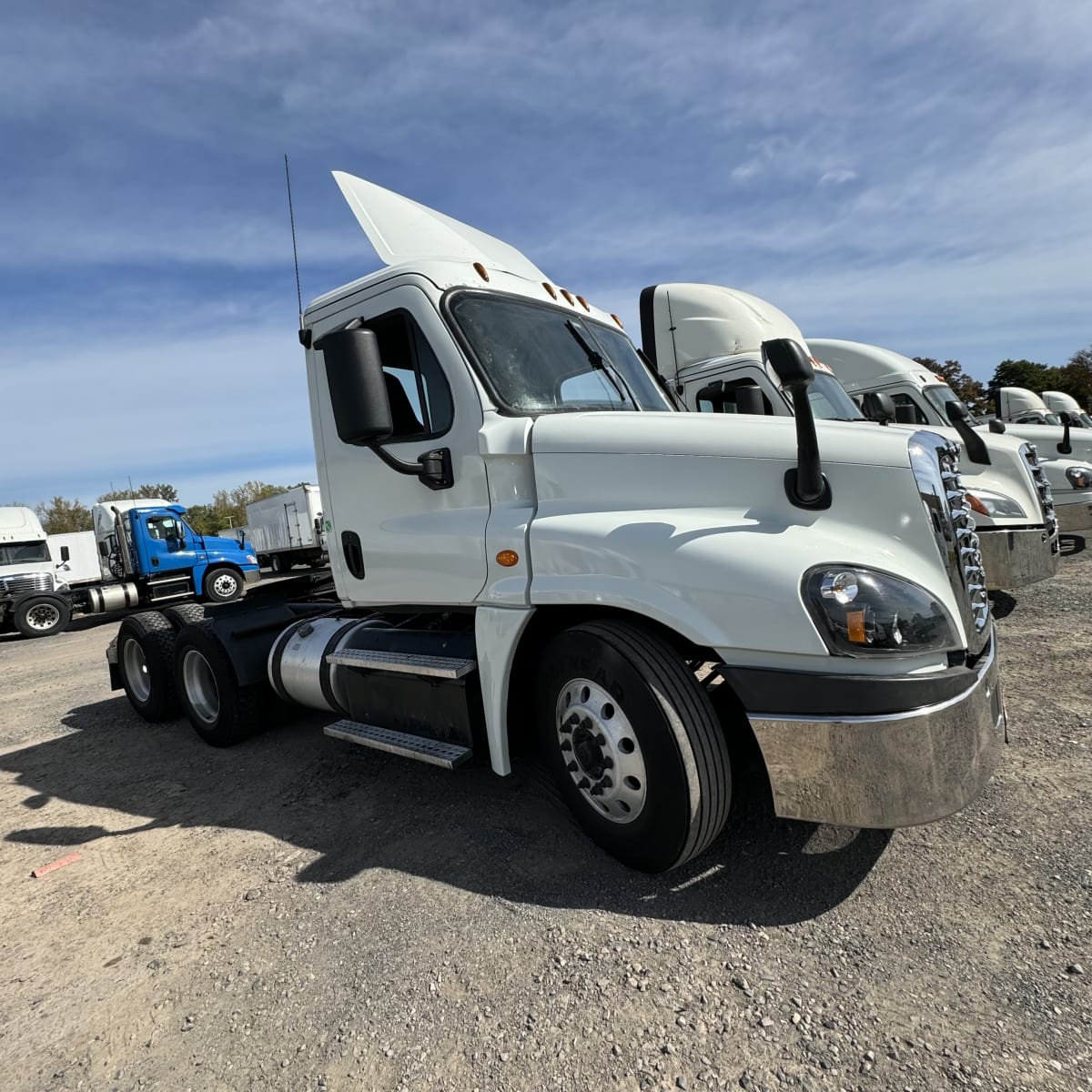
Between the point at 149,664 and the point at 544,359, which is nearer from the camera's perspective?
the point at 544,359

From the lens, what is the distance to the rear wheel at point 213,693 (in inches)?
192

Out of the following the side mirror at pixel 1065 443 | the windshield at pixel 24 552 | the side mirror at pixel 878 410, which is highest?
the side mirror at pixel 878 410

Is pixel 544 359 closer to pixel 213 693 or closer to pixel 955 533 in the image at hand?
pixel 955 533

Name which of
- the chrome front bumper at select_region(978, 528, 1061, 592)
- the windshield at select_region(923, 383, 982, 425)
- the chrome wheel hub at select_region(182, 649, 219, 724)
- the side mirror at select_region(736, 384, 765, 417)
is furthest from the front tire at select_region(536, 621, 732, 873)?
the windshield at select_region(923, 383, 982, 425)

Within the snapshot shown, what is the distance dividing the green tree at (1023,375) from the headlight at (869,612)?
1997 inches

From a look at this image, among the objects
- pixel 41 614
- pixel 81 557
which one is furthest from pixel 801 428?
pixel 81 557

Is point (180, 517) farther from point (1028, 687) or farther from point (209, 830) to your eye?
point (1028, 687)

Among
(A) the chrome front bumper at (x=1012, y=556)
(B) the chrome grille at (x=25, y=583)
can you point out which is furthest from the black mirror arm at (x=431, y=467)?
(B) the chrome grille at (x=25, y=583)

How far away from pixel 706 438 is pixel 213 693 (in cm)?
413

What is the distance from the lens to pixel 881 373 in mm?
9977

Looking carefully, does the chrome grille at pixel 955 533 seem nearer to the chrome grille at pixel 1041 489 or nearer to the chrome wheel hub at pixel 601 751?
the chrome wheel hub at pixel 601 751

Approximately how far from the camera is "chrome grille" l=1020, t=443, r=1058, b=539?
6373 millimetres

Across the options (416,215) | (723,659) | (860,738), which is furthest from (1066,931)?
(416,215)

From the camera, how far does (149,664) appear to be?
5664 mm
